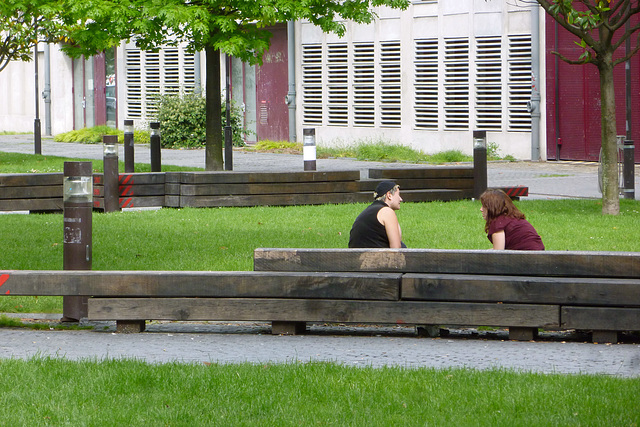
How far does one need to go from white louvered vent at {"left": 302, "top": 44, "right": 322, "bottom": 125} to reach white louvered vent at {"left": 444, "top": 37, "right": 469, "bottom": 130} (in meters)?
4.97

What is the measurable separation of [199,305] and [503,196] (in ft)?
8.42

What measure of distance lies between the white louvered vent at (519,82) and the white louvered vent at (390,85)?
3.90m

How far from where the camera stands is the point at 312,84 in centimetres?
3244

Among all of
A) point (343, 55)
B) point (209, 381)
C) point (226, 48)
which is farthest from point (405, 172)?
point (343, 55)

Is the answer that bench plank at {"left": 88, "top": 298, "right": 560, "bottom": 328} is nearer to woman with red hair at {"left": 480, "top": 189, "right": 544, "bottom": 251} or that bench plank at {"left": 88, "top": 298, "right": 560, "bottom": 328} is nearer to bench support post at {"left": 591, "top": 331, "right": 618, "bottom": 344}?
bench support post at {"left": 591, "top": 331, "right": 618, "bottom": 344}

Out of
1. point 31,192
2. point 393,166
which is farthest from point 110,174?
point 393,166

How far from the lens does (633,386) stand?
5.91 m

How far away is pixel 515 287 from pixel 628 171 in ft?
34.0

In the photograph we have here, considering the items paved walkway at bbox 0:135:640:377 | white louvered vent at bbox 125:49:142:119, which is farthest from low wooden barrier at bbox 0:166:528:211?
white louvered vent at bbox 125:49:142:119

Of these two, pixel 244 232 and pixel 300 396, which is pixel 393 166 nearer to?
pixel 244 232

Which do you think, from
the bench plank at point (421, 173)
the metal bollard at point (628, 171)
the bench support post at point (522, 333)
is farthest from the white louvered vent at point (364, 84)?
the bench support post at point (522, 333)

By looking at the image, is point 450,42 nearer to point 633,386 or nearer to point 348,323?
point 348,323

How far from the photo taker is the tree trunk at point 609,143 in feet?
47.7

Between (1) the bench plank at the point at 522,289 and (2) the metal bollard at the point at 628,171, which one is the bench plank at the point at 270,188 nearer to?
(2) the metal bollard at the point at 628,171
